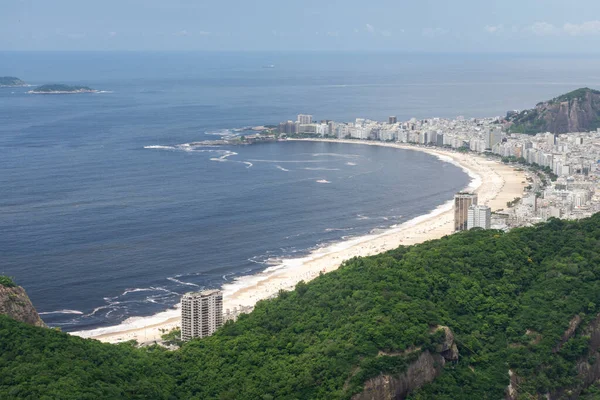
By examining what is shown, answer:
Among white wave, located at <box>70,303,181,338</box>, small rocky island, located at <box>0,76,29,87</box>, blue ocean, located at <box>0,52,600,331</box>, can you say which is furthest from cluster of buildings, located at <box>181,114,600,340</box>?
small rocky island, located at <box>0,76,29,87</box>

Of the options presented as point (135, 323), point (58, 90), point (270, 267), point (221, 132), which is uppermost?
point (58, 90)

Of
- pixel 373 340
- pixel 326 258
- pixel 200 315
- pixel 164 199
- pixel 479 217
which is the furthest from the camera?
pixel 164 199

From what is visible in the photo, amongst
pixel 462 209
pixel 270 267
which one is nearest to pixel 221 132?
pixel 462 209

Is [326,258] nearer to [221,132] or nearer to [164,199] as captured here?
[164,199]

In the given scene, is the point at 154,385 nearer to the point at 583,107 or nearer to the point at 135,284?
the point at 135,284

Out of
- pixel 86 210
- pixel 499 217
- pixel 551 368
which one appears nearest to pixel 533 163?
pixel 499 217

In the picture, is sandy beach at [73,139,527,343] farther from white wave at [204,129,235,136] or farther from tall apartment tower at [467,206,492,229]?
white wave at [204,129,235,136]
